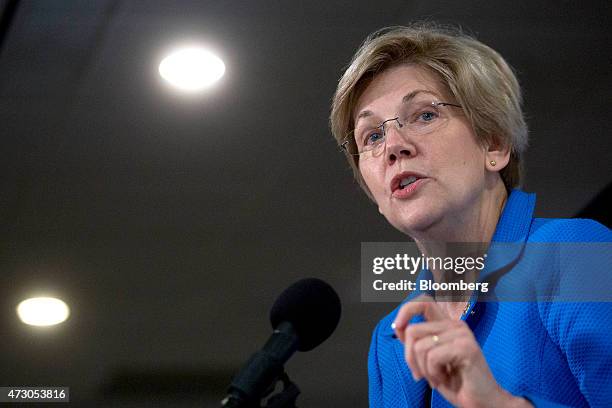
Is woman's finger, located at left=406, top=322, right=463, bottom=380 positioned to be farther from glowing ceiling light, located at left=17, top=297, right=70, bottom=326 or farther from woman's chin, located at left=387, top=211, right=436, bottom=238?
glowing ceiling light, located at left=17, top=297, right=70, bottom=326

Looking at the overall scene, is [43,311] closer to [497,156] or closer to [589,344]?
[497,156]

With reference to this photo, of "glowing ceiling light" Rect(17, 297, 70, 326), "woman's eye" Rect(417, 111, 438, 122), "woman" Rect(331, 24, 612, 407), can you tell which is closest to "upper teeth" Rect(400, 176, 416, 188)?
"woman" Rect(331, 24, 612, 407)

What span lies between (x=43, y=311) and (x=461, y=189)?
258cm

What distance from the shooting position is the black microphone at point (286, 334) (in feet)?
3.09

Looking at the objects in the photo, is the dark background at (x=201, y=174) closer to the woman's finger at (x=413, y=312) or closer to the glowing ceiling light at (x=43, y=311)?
the glowing ceiling light at (x=43, y=311)

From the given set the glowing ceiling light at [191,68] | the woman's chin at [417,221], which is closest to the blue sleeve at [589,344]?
the woman's chin at [417,221]

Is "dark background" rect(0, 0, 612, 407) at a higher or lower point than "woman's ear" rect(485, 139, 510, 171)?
higher

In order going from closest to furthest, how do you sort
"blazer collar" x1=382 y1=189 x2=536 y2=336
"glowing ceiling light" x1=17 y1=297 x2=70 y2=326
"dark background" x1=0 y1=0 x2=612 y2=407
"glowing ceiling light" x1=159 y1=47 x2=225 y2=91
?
"blazer collar" x1=382 y1=189 x2=536 y2=336, "dark background" x1=0 y1=0 x2=612 y2=407, "glowing ceiling light" x1=159 y1=47 x2=225 y2=91, "glowing ceiling light" x1=17 y1=297 x2=70 y2=326

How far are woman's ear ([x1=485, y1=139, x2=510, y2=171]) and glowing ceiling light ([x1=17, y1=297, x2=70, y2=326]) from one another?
2.50 metres

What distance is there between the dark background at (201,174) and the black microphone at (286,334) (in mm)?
1584

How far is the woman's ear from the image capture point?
1497 mm

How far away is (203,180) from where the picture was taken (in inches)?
121

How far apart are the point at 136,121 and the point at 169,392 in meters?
1.32

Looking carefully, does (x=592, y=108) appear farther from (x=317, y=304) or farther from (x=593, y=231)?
(x=317, y=304)
